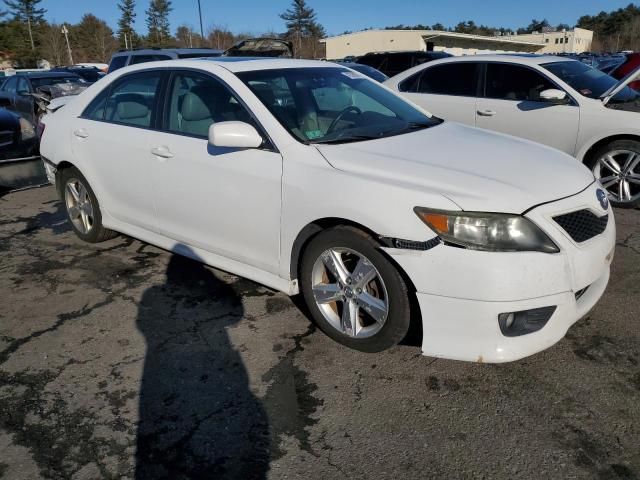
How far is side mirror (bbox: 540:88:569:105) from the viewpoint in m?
5.81

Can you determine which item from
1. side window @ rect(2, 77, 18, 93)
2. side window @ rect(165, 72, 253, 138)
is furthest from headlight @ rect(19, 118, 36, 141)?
side window @ rect(2, 77, 18, 93)

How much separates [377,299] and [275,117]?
1.29 m

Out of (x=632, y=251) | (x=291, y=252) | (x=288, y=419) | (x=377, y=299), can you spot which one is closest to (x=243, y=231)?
(x=291, y=252)

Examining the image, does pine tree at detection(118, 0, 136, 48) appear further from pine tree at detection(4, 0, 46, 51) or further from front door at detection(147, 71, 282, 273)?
front door at detection(147, 71, 282, 273)

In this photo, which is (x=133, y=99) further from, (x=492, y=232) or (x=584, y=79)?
(x=584, y=79)

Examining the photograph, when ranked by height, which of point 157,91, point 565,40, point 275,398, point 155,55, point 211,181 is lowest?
point 275,398

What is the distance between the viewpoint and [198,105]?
372 cm

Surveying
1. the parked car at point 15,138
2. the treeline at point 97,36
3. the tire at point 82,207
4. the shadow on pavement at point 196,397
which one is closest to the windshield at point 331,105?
the shadow on pavement at point 196,397

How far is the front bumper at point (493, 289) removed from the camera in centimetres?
247

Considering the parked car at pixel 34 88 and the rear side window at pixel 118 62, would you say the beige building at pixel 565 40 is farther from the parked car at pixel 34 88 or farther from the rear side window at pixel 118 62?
the rear side window at pixel 118 62

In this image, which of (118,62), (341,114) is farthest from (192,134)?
(118,62)

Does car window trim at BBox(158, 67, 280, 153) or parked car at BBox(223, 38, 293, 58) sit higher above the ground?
parked car at BBox(223, 38, 293, 58)

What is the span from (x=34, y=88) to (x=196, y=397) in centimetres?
1127

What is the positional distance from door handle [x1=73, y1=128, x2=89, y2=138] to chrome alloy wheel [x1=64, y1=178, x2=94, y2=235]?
431mm
